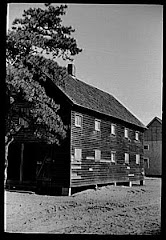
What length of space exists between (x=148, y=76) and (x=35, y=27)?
1.44 metres

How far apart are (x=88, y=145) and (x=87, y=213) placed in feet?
2.67

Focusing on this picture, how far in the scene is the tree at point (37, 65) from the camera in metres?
4.73

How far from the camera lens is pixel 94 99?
514 cm

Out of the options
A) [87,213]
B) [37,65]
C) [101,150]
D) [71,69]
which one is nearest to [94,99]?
[71,69]

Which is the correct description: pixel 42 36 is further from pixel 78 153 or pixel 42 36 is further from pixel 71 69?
pixel 78 153

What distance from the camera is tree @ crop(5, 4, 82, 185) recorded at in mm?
4734

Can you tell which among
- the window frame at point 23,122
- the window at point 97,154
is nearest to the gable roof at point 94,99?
the window at point 97,154

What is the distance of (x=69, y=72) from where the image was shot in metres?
4.90

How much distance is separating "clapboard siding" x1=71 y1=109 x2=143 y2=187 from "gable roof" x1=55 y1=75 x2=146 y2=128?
0.42 ft

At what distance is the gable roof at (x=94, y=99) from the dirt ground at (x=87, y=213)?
81 centimetres

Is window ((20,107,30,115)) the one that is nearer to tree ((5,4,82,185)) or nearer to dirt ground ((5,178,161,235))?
tree ((5,4,82,185))

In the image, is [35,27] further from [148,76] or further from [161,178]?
[161,178]

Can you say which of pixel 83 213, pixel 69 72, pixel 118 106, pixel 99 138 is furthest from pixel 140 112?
pixel 83 213

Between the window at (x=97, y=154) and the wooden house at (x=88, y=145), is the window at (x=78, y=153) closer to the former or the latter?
the wooden house at (x=88, y=145)
